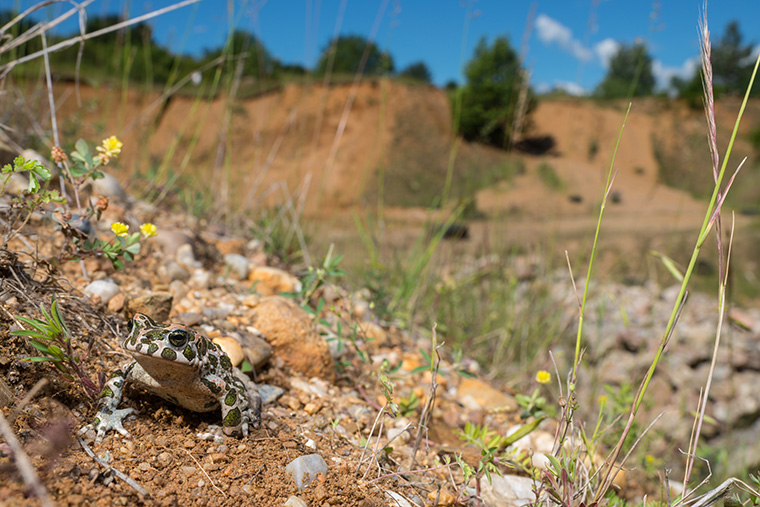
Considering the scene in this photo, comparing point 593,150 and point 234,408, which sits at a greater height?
point 593,150

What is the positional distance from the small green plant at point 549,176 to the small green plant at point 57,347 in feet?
42.7

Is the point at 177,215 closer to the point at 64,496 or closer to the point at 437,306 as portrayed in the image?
the point at 437,306

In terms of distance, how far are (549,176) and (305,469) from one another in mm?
14122

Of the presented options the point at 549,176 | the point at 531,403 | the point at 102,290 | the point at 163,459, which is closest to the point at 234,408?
the point at 163,459

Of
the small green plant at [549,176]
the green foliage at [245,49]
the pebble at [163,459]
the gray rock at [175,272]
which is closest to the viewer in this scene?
the pebble at [163,459]

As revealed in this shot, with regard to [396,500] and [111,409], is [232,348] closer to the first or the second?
[111,409]

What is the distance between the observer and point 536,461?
172 cm

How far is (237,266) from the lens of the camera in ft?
7.36

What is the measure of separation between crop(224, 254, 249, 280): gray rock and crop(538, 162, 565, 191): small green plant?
12.0 meters

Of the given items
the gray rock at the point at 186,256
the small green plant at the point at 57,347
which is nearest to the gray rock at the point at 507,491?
the small green plant at the point at 57,347

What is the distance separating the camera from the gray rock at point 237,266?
2236 mm

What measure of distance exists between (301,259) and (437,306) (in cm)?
87

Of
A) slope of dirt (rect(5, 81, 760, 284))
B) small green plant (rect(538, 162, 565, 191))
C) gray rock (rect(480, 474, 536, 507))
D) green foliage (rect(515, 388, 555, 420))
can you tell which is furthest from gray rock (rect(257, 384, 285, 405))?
small green plant (rect(538, 162, 565, 191))

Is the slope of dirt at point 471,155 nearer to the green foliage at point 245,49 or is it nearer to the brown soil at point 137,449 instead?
the green foliage at point 245,49
